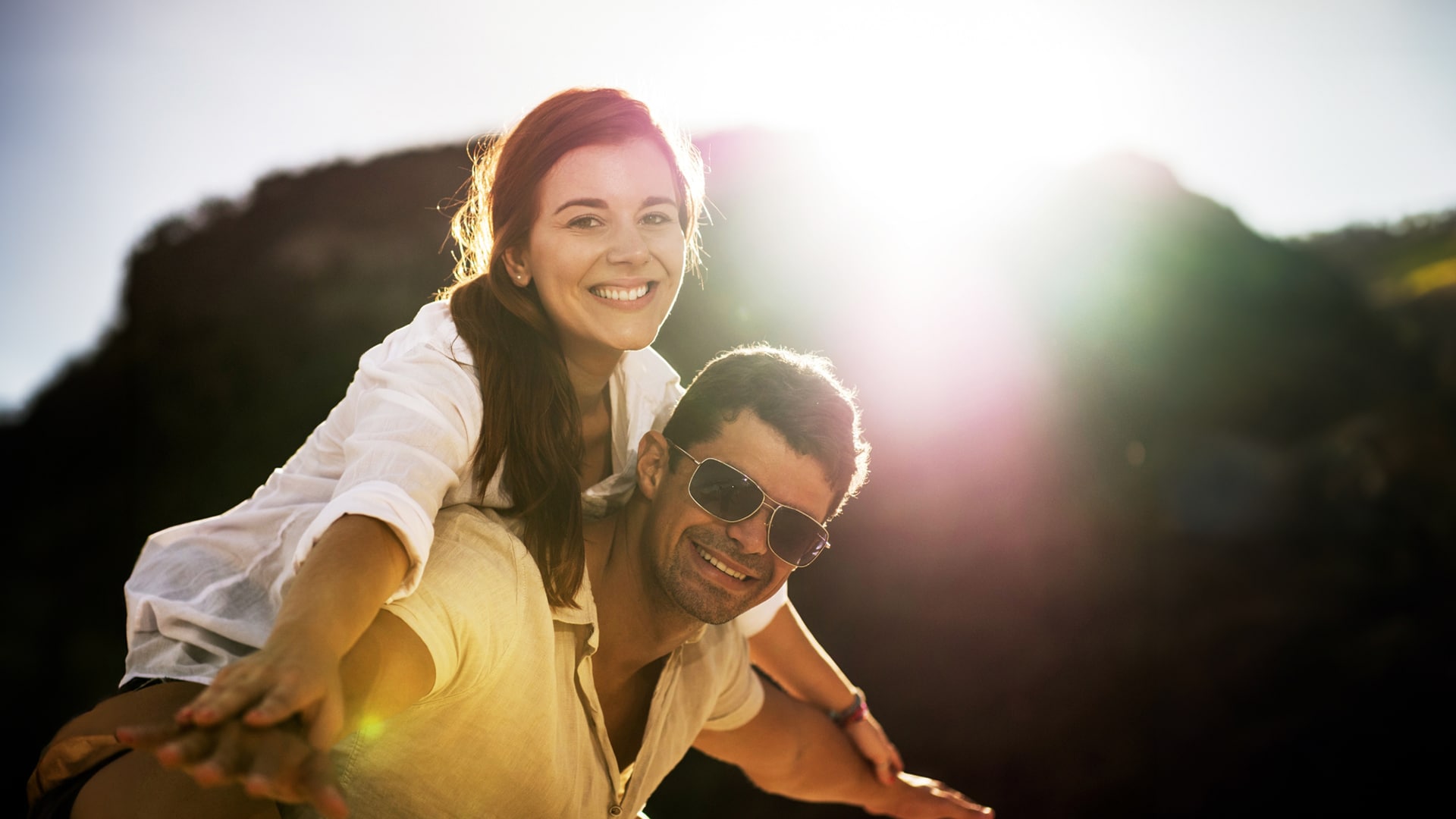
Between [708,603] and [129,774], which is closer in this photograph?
[129,774]

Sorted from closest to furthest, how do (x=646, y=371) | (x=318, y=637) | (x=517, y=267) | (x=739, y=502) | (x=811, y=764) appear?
(x=318, y=637)
(x=739, y=502)
(x=517, y=267)
(x=646, y=371)
(x=811, y=764)

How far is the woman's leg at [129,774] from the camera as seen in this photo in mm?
1667

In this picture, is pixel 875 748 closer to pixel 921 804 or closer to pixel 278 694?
pixel 921 804

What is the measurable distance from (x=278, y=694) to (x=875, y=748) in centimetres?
220

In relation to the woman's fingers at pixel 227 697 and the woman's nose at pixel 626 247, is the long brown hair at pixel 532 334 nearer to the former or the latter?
the woman's nose at pixel 626 247

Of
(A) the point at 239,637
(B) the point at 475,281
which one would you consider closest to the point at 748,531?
(B) the point at 475,281

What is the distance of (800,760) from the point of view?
112 inches

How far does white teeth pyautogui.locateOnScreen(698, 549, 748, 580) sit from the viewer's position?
6.86 feet

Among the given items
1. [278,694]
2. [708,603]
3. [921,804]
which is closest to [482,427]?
[708,603]

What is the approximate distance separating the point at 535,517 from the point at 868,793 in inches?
61.1

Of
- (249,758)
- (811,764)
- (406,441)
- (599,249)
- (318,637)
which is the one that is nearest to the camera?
(249,758)

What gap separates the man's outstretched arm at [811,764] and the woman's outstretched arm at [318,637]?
5.03ft

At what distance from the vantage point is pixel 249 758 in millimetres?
987

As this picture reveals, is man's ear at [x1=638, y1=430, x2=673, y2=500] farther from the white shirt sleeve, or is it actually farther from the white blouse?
the white shirt sleeve
